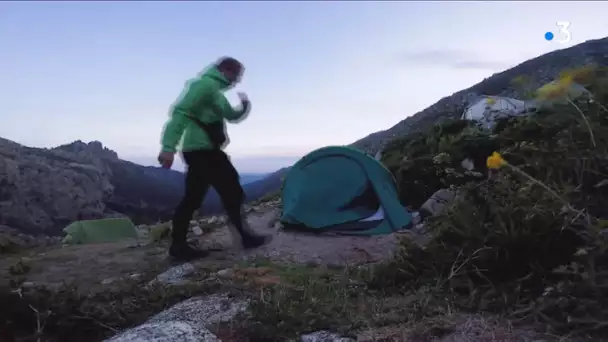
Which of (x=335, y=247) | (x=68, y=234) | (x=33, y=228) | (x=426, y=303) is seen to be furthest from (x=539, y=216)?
(x=33, y=228)

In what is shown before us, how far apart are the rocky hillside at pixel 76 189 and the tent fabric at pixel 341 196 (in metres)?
4.19

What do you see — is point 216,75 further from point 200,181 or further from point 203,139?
point 200,181

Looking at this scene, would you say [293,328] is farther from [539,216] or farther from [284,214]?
[284,214]

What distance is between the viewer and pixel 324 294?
11.9 ft

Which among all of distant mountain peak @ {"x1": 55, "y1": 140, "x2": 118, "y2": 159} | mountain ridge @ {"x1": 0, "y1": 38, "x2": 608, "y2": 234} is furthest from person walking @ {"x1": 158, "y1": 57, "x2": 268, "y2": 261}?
distant mountain peak @ {"x1": 55, "y1": 140, "x2": 118, "y2": 159}

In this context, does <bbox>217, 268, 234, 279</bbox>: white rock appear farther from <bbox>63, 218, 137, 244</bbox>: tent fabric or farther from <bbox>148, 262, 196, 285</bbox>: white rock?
<bbox>63, 218, 137, 244</bbox>: tent fabric

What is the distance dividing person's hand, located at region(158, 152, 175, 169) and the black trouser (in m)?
0.19

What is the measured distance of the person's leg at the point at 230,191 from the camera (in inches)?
207

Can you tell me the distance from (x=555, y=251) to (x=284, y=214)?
140 inches

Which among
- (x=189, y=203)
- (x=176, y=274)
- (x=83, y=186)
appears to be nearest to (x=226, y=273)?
(x=176, y=274)

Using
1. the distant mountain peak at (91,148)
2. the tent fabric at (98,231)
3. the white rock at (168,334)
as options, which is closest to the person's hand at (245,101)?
the white rock at (168,334)

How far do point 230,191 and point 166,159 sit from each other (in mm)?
643

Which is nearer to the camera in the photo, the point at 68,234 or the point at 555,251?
the point at 555,251

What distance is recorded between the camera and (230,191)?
5.35 meters
